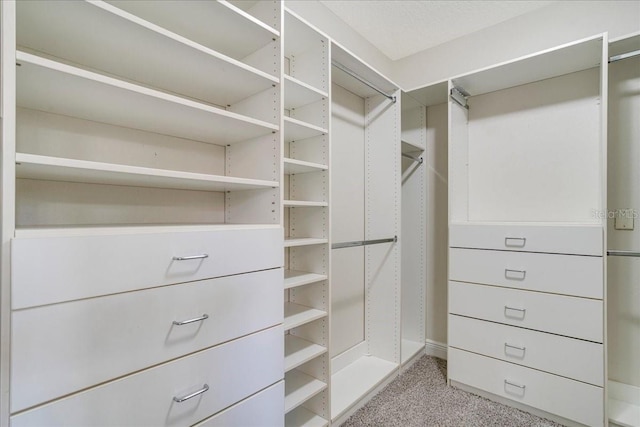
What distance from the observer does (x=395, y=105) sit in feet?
7.27

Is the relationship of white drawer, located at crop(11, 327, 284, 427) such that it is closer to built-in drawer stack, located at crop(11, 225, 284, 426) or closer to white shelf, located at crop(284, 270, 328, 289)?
built-in drawer stack, located at crop(11, 225, 284, 426)

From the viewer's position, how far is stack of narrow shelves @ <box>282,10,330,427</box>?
1487 mm

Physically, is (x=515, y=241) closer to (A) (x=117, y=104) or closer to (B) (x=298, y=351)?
(B) (x=298, y=351)

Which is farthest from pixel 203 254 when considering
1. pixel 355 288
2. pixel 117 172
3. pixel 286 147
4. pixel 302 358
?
pixel 355 288

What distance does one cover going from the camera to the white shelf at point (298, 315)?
1.38 meters

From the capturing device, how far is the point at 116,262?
82 cm

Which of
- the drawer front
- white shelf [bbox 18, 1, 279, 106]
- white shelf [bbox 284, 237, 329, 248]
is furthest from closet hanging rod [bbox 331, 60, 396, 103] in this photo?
the drawer front

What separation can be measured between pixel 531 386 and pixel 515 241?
83cm

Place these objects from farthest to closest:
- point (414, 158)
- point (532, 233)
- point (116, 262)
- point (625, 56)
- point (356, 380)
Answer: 1. point (414, 158)
2. point (356, 380)
3. point (532, 233)
4. point (625, 56)
5. point (116, 262)

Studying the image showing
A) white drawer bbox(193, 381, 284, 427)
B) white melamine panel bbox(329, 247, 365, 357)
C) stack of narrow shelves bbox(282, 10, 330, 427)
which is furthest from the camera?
white melamine panel bbox(329, 247, 365, 357)

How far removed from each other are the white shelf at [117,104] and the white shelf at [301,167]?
18 centimetres

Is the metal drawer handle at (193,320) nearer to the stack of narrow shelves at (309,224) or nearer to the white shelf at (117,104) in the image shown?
the stack of narrow shelves at (309,224)

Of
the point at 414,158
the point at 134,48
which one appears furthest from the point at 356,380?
the point at 134,48

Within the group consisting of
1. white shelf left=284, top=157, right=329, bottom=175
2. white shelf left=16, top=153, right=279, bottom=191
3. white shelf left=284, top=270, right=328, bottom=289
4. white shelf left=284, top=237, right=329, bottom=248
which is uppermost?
white shelf left=284, top=157, right=329, bottom=175
